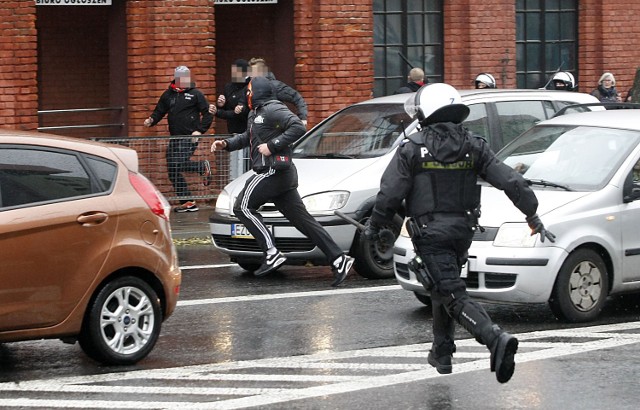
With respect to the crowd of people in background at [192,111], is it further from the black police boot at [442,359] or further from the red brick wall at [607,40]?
the black police boot at [442,359]

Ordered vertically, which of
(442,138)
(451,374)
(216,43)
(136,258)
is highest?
(216,43)

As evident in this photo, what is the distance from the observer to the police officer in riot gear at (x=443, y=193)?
812 centimetres

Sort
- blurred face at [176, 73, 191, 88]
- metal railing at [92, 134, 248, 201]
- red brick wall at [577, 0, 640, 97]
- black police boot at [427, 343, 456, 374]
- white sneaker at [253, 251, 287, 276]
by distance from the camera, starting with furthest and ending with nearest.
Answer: red brick wall at [577, 0, 640, 97], blurred face at [176, 73, 191, 88], metal railing at [92, 134, 248, 201], white sneaker at [253, 251, 287, 276], black police boot at [427, 343, 456, 374]

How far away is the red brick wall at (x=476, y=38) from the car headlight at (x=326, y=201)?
9226 millimetres

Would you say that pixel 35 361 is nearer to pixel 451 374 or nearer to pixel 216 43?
pixel 451 374

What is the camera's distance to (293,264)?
43.7ft

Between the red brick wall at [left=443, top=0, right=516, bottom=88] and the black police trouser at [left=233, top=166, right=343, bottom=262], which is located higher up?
the red brick wall at [left=443, top=0, right=516, bottom=88]

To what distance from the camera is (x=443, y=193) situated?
8.15 metres

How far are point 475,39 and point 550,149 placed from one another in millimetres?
10524

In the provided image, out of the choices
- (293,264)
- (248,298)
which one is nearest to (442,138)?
(248,298)

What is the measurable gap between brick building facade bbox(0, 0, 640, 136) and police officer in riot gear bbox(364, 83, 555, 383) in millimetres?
10649

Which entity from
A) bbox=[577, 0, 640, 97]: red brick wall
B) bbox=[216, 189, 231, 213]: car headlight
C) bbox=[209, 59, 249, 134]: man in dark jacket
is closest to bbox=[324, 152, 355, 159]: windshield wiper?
bbox=[216, 189, 231, 213]: car headlight

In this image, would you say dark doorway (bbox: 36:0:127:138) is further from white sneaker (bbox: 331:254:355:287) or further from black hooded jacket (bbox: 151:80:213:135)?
white sneaker (bbox: 331:254:355:287)

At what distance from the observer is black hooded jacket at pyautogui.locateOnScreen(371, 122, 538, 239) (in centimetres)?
812
